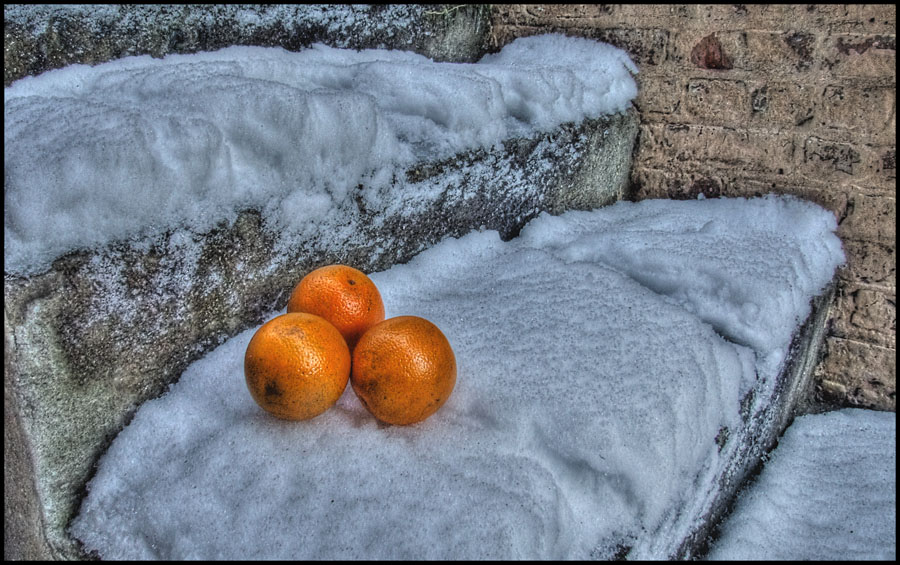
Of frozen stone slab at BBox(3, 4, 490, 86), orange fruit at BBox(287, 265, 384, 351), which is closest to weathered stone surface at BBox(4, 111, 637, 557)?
orange fruit at BBox(287, 265, 384, 351)

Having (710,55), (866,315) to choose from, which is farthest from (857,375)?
(710,55)

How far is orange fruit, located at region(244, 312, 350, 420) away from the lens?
0.91 m

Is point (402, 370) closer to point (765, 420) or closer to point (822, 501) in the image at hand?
point (765, 420)

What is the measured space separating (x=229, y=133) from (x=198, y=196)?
0.45 ft

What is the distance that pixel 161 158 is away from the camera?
100 centimetres

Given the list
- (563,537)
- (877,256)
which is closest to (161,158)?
(563,537)

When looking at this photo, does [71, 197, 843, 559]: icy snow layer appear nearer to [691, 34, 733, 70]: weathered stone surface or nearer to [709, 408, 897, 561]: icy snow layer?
[709, 408, 897, 561]: icy snow layer

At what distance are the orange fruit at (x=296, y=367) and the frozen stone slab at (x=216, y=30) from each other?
0.75 metres

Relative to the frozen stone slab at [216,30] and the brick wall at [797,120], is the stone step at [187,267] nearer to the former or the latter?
the frozen stone slab at [216,30]

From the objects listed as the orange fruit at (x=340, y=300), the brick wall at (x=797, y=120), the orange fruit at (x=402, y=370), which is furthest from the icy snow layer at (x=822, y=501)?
the orange fruit at (x=340, y=300)

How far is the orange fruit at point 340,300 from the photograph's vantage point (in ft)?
3.42

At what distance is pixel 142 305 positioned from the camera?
999mm

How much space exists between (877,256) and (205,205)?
1.73 metres

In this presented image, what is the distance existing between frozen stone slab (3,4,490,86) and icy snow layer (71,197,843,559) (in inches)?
26.4
